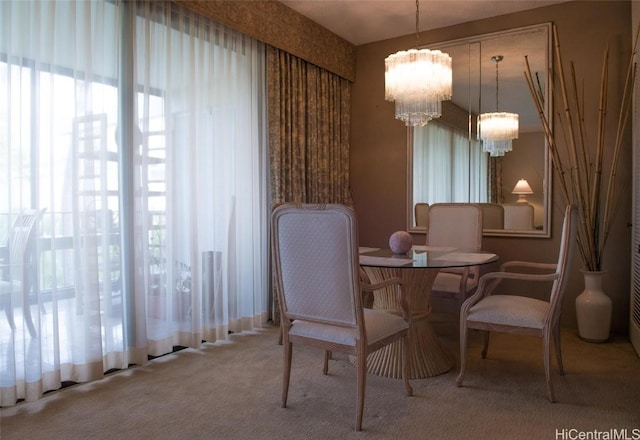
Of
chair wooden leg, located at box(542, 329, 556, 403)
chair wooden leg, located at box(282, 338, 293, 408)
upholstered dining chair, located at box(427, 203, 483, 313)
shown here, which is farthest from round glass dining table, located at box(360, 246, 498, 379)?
A: chair wooden leg, located at box(282, 338, 293, 408)

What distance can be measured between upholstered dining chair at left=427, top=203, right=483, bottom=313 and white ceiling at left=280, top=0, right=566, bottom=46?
5.59ft

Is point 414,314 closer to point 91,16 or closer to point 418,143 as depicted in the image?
point 418,143

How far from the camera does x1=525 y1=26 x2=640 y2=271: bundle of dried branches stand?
3.36m

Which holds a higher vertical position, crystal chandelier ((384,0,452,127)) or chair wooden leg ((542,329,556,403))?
crystal chandelier ((384,0,452,127))

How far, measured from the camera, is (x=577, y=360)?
115 inches

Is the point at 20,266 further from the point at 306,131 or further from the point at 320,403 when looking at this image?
the point at 306,131

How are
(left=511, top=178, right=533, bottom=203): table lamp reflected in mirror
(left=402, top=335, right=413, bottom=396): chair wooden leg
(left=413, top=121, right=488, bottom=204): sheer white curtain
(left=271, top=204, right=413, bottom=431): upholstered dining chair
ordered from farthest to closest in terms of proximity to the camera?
(left=413, top=121, right=488, bottom=204): sheer white curtain, (left=511, top=178, right=533, bottom=203): table lamp reflected in mirror, (left=402, top=335, right=413, bottom=396): chair wooden leg, (left=271, top=204, right=413, bottom=431): upholstered dining chair

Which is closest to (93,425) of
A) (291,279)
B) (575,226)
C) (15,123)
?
(291,279)

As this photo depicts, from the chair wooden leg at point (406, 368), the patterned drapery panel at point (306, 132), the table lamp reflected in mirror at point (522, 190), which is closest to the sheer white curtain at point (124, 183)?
the patterned drapery panel at point (306, 132)

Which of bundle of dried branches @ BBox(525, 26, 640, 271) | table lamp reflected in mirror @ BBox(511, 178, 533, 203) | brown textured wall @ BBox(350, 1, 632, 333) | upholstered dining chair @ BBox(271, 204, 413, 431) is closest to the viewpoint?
upholstered dining chair @ BBox(271, 204, 413, 431)

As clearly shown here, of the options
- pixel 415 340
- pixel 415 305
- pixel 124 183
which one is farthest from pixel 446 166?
pixel 124 183

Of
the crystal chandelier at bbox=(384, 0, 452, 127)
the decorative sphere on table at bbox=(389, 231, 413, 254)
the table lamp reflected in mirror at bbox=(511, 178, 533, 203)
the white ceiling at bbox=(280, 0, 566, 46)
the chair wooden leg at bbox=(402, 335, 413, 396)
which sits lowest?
the chair wooden leg at bbox=(402, 335, 413, 396)

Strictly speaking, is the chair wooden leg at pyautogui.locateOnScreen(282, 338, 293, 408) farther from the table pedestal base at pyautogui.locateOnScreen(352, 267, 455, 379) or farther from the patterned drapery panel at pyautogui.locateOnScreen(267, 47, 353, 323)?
the patterned drapery panel at pyautogui.locateOnScreen(267, 47, 353, 323)

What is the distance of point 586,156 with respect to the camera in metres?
3.59
